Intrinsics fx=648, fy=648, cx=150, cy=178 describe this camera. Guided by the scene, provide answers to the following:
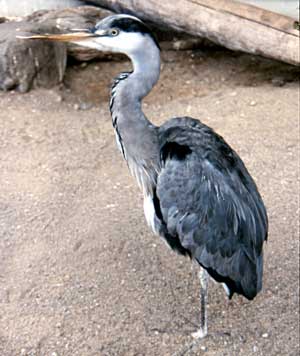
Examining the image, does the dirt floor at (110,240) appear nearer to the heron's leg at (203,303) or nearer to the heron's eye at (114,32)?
the heron's leg at (203,303)

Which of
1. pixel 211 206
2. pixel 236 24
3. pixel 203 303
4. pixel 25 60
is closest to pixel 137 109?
pixel 211 206

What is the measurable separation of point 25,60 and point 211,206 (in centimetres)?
257

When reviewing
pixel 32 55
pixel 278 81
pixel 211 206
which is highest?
pixel 211 206

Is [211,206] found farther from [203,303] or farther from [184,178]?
[203,303]

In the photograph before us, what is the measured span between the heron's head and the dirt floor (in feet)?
3.89

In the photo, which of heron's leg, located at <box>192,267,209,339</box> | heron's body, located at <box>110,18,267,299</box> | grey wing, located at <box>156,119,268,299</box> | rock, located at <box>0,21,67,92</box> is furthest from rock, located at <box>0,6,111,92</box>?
heron's leg, located at <box>192,267,209,339</box>

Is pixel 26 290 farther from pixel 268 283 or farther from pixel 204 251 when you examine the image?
pixel 268 283

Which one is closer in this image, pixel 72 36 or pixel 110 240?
pixel 72 36

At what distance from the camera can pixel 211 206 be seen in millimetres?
2758

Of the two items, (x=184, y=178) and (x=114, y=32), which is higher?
(x=114, y=32)

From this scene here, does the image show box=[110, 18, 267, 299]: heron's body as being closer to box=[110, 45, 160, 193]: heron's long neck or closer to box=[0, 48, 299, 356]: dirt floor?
box=[110, 45, 160, 193]: heron's long neck

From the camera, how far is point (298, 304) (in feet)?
10.5

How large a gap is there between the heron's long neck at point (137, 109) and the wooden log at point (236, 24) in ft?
7.64

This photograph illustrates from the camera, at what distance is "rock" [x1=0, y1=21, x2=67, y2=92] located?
4.77 metres
